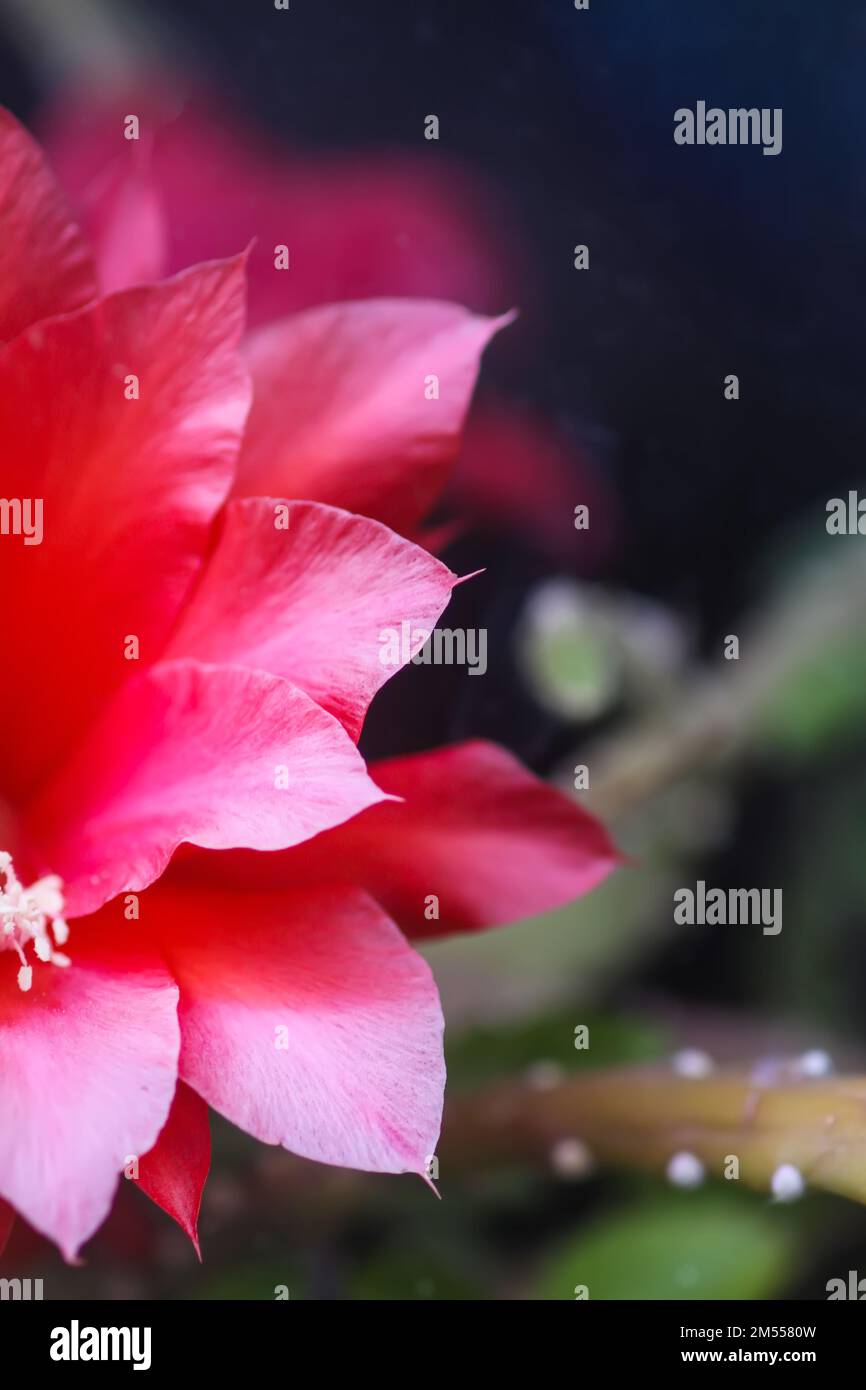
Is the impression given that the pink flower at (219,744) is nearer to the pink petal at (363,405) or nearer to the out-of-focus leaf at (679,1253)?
the pink petal at (363,405)

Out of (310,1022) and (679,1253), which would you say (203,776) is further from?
(679,1253)

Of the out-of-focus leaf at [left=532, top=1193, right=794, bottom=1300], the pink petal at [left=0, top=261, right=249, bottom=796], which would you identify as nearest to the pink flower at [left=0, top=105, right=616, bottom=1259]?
the pink petal at [left=0, top=261, right=249, bottom=796]

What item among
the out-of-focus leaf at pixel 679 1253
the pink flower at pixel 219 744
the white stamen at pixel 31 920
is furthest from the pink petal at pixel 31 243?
the out-of-focus leaf at pixel 679 1253

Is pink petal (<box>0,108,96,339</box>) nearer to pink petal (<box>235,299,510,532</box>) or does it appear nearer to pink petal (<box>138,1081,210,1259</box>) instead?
pink petal (<box>235,299,510,532</box>)

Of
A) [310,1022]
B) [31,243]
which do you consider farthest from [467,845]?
[31,243]

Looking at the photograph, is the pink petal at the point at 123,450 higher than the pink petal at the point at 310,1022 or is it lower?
higher
